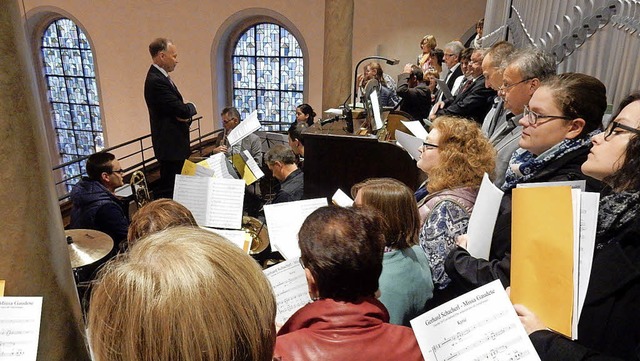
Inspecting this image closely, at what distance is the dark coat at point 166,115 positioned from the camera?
12.7ft

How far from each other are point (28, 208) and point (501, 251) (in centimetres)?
134

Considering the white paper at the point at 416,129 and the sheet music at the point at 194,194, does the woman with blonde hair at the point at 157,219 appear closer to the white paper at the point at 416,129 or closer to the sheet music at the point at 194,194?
the sheet music at the point at 194,194

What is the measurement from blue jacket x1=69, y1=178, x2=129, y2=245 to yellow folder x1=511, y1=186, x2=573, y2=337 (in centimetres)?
257

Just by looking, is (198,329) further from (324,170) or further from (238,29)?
(238,29)

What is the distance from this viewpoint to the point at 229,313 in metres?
0.65

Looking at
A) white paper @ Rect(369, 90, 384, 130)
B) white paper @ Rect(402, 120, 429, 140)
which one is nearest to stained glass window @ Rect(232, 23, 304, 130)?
white paper @ Rect(369, 90, 384, 130)

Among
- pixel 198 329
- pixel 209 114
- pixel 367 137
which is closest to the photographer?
pixel 198 329

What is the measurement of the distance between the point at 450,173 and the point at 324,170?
1590 millimetres

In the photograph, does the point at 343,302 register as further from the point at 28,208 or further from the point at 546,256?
the point at 28,208

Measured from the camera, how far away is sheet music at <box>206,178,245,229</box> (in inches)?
92.7

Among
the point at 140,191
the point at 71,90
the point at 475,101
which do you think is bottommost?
the point at 71,90

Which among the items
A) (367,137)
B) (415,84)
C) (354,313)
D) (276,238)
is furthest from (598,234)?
(415,84)

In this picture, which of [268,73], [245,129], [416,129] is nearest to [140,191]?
[245,129]

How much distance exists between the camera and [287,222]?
1.94 meters
